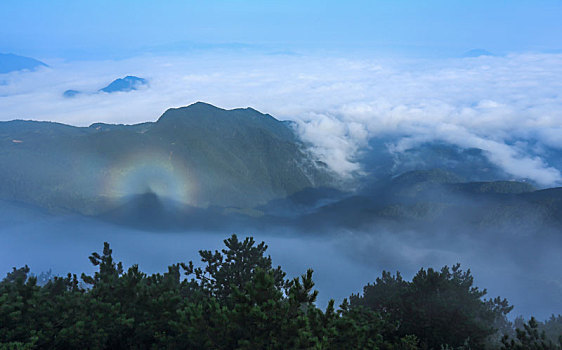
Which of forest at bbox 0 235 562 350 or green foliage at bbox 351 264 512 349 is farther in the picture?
green foliage at bbox 351 264 512 349

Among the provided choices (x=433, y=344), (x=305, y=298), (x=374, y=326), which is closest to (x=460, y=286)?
(x=433, y=344)

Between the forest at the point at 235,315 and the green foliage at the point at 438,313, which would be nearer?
the forest at the point at 235,315

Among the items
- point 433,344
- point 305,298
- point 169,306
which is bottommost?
point 433,344

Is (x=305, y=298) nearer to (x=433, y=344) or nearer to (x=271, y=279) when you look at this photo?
(x=271, y=279)

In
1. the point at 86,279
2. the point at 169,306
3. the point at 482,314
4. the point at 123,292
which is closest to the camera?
the point at 169,306

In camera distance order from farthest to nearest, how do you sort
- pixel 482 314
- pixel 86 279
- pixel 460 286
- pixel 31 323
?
pixel 460 286 → pixel 482 314 → pixel 86 279 → pixel 31 323

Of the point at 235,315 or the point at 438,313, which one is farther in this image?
the point at 438,313

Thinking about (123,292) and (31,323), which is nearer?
(31,323)

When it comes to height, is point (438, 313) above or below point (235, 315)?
below
